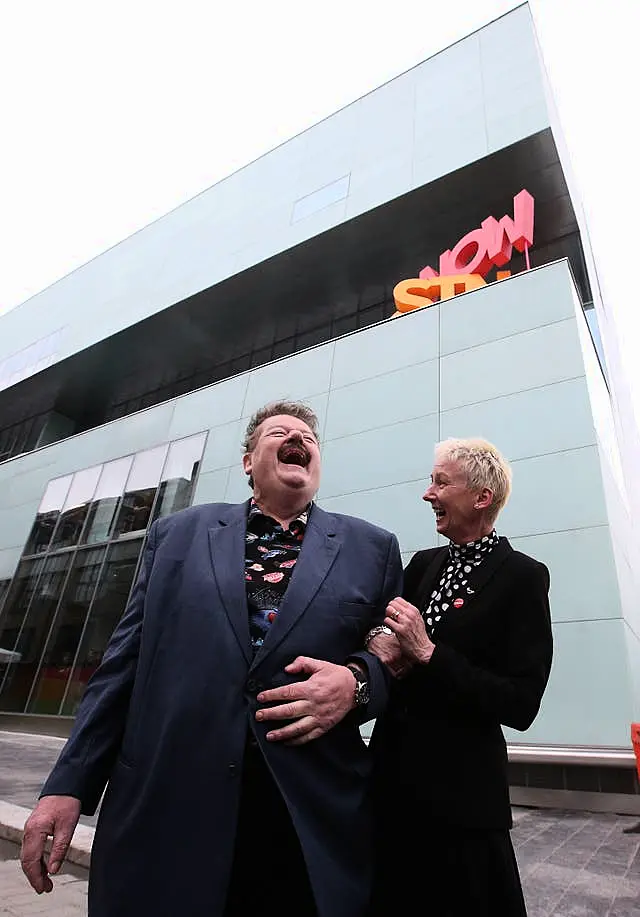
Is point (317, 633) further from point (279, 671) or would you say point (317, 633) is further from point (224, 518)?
point (224, 518)

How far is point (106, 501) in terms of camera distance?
1320 cm

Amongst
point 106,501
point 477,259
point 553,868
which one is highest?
point 477,259

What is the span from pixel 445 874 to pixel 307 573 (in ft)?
2.70

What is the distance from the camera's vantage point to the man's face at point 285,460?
5.81 ft

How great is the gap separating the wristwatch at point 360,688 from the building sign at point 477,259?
391 inches

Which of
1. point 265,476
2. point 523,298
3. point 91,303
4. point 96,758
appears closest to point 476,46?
point 523,298

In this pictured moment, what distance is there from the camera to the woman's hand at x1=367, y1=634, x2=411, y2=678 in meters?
1.46

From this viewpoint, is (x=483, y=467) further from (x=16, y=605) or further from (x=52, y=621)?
(x=16, y=605)

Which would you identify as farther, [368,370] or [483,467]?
[368,370]

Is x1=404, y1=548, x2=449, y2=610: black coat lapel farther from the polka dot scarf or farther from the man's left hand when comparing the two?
the man's left hand

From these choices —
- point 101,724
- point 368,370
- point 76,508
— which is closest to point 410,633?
point 101,724

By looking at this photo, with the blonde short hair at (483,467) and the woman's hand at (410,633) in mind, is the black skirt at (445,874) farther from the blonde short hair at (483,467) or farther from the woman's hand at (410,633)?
the blonde short hair at (483,467)

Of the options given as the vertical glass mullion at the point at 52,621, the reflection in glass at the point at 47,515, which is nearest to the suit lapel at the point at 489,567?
the vertical glass mullion at the point at 52,621

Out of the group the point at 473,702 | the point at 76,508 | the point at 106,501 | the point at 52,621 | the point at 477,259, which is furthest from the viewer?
the point at 76,508
